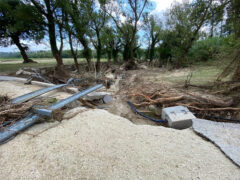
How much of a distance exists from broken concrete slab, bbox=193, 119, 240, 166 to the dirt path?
0.09 m

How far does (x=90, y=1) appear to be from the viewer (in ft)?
24.8

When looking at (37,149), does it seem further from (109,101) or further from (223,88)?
(223,88)

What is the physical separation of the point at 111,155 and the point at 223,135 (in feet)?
5.25

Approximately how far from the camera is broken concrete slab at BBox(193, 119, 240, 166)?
3.89ft

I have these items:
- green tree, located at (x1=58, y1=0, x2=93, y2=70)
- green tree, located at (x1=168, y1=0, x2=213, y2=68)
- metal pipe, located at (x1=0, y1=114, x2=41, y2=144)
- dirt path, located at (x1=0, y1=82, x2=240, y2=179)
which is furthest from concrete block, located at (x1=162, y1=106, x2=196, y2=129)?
green tree, located at (x1=58, y1=0, x2=93, y2=70)

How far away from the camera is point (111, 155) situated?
116cm

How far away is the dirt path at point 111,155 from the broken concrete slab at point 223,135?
9 cm

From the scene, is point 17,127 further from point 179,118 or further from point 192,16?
point 192,16

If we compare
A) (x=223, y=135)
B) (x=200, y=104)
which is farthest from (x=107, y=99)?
(x=223, y=135)

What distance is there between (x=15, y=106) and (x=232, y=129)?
3658 mm

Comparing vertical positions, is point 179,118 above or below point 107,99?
above

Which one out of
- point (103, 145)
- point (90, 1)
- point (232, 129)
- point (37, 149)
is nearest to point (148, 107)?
point (232, 129)

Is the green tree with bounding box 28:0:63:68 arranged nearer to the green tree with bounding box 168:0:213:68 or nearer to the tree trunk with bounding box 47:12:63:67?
the tree trunk with bounding box 47:12:63:67

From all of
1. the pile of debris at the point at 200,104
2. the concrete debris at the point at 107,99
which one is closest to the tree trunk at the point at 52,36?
the concrete debris at the point at 107,99
